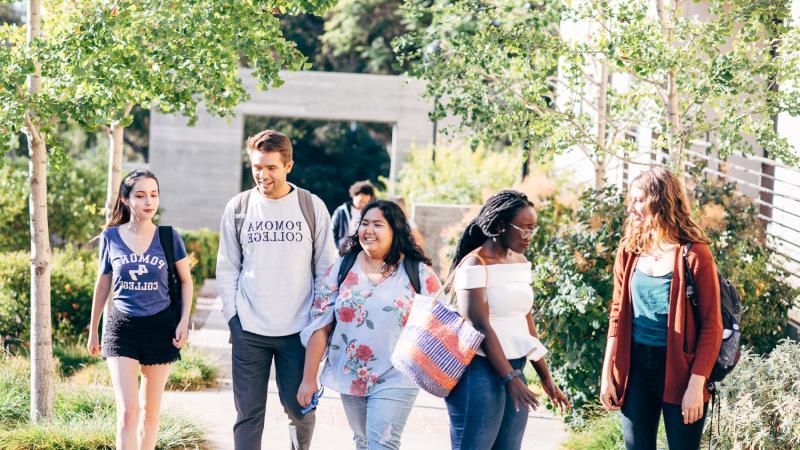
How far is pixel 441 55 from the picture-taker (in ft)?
27.9

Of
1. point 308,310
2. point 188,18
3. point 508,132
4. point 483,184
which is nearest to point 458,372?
point 308,310

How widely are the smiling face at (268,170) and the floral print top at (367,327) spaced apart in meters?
0.67

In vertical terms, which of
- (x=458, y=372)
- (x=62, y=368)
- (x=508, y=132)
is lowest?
(x=62, y=368)

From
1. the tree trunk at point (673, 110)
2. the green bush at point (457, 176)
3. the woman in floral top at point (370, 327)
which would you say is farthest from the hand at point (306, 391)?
the green bush at point (457, 176)

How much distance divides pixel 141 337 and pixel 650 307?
2646mm

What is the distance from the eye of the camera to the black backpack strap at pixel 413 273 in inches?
196

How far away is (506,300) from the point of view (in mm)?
4469

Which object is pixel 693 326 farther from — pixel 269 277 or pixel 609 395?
pixel 269 277

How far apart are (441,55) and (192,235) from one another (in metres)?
12.4

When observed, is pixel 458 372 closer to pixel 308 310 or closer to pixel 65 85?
pixel 308 310

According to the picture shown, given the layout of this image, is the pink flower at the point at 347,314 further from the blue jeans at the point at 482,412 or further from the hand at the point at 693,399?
the hand at the point at 693,399

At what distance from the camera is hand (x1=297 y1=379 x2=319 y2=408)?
496cm

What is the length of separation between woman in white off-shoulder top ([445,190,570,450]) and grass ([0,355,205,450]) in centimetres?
272

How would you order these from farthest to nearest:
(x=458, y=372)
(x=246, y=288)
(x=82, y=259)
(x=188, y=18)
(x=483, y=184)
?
(x=483, y=184)
(x=82, y=259)
(x=188, y=18)
(x=246, y=288)
(x=458, y=372)
